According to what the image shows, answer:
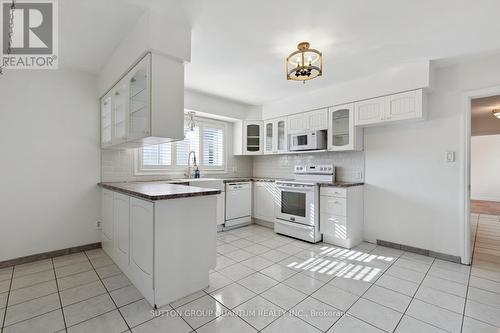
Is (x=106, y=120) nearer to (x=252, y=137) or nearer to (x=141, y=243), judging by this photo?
(x=141, y=243)

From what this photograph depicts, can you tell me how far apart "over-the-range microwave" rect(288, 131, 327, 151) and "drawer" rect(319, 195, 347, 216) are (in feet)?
2.85

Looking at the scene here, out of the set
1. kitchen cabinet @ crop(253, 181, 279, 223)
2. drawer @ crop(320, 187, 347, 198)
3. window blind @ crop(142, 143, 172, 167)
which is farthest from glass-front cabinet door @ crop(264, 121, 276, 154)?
window blind @ crop(142, 143, 172, 167)

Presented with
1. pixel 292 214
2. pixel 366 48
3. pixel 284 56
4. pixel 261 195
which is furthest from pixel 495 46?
pixel 261 195

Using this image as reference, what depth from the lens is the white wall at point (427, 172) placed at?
288 centimetres

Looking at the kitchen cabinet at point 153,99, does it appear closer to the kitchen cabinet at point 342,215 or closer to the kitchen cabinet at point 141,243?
the kitchen cabinet at point 141,243

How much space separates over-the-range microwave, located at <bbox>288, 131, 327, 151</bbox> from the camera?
386 cm

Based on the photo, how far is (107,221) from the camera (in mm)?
3027

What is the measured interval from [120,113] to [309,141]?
112 inches

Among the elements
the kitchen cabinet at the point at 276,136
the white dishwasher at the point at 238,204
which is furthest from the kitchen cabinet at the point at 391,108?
the white dishwasher at the point at 238,204

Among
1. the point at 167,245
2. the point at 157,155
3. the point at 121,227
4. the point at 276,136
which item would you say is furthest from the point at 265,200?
the point at 167,245

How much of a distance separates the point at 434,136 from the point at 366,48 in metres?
1.56

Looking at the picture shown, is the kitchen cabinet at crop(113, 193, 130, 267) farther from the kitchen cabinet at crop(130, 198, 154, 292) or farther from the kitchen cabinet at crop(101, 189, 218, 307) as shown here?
the kitchen cabinet at crop(130, 198, 154, 292)

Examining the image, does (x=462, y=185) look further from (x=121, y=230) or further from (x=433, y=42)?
(x=121, y=230)

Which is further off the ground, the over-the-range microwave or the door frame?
the over-the-range microwave
